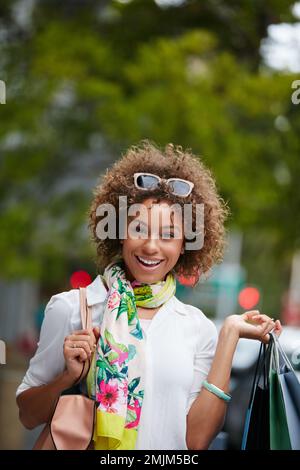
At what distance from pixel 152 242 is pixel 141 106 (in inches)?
239

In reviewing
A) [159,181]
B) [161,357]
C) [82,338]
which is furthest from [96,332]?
[159,181]

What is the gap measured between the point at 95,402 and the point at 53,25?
7466mm

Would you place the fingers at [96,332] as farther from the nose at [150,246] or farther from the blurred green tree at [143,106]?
the blurred green tree at [143,106]

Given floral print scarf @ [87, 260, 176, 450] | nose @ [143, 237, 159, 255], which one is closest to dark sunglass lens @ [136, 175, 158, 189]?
nose @ [143, 237, 159, 255]

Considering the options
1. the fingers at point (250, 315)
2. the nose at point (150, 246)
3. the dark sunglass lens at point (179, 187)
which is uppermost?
the dark sunglass lens at point (179, 187)

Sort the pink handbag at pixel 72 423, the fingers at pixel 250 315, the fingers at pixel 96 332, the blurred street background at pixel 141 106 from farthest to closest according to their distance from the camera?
the blurred street background at pixel 141 106
the fingers at pixel 250 315
the fingers at pixel 96 332
the pink handbag at pixel 72 423

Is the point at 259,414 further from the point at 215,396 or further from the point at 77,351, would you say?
the point at 77,351

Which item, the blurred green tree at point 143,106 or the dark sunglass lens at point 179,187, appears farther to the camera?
the blurred green tree at point 143,106

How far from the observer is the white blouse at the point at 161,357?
7.97ft

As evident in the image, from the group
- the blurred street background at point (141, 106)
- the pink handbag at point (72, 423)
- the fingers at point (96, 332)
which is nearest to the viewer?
the pink handbag at point (72, 423)

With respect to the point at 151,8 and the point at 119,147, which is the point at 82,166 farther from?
the point at 151,8

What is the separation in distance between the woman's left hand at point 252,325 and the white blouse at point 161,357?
0.36ft

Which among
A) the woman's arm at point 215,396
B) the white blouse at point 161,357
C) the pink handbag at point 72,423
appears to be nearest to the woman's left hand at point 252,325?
the woman's arm at point 215,396
